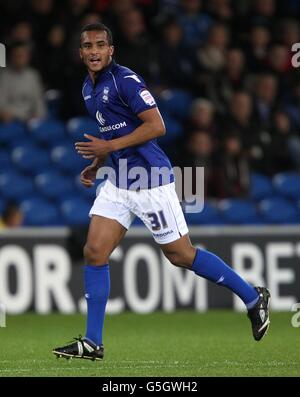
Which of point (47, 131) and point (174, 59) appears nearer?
point (47, 131)

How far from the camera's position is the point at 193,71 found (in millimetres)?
11969

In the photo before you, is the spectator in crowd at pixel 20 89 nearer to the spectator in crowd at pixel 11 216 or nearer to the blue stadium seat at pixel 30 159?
the blue stadium seat at pixel 30 159

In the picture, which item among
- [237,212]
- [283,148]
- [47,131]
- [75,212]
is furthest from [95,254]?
[283,148]

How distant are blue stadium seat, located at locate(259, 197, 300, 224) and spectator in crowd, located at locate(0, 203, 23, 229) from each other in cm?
236

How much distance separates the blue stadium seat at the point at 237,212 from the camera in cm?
1079

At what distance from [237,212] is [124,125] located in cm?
439

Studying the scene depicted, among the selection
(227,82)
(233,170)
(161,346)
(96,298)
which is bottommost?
(161,346)

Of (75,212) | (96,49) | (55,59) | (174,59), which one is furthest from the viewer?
(174,59)

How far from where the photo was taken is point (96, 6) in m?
12.0

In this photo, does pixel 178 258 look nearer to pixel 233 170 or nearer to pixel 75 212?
pixel 75 212

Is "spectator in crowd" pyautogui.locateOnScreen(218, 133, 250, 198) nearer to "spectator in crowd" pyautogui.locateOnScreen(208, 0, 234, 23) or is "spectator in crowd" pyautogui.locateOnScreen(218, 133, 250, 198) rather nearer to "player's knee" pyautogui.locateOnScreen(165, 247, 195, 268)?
"spectator in crowd" pyautogui.locateOnScreen(208, 0, 234, 23)
